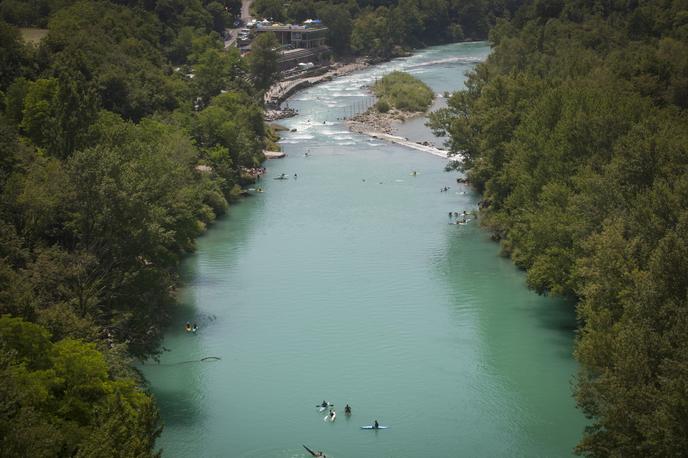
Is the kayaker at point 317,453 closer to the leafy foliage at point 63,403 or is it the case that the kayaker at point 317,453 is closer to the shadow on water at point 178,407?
the shadow on water at point 178,407

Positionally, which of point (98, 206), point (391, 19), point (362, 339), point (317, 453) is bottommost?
point (317, 453)

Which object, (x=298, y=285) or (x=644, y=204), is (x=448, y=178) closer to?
(x=298, y=285)

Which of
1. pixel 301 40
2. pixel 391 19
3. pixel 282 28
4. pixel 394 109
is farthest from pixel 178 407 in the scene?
pixel 391 19

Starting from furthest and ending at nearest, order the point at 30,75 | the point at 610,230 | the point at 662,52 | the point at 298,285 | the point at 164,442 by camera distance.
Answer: the point at 662,52 → the point at 30,75 → the point at 298,285 → the point at 610,230 → the point at 164,442

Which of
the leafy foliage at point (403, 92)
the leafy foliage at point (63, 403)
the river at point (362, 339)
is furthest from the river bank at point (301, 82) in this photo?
the leafy foliage at point (63, 403)

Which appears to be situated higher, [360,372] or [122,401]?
[122,401]

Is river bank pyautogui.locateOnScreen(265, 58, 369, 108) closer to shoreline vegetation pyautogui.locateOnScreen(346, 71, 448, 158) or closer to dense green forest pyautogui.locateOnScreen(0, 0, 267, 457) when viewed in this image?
shoreline vegetation pyautogui.locateOnScreen(346, 71, 448, 158)

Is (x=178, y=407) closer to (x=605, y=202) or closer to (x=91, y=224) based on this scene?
(x=91, y=224)

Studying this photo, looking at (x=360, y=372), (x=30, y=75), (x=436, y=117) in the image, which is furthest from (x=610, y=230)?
(x=30, y=75)
